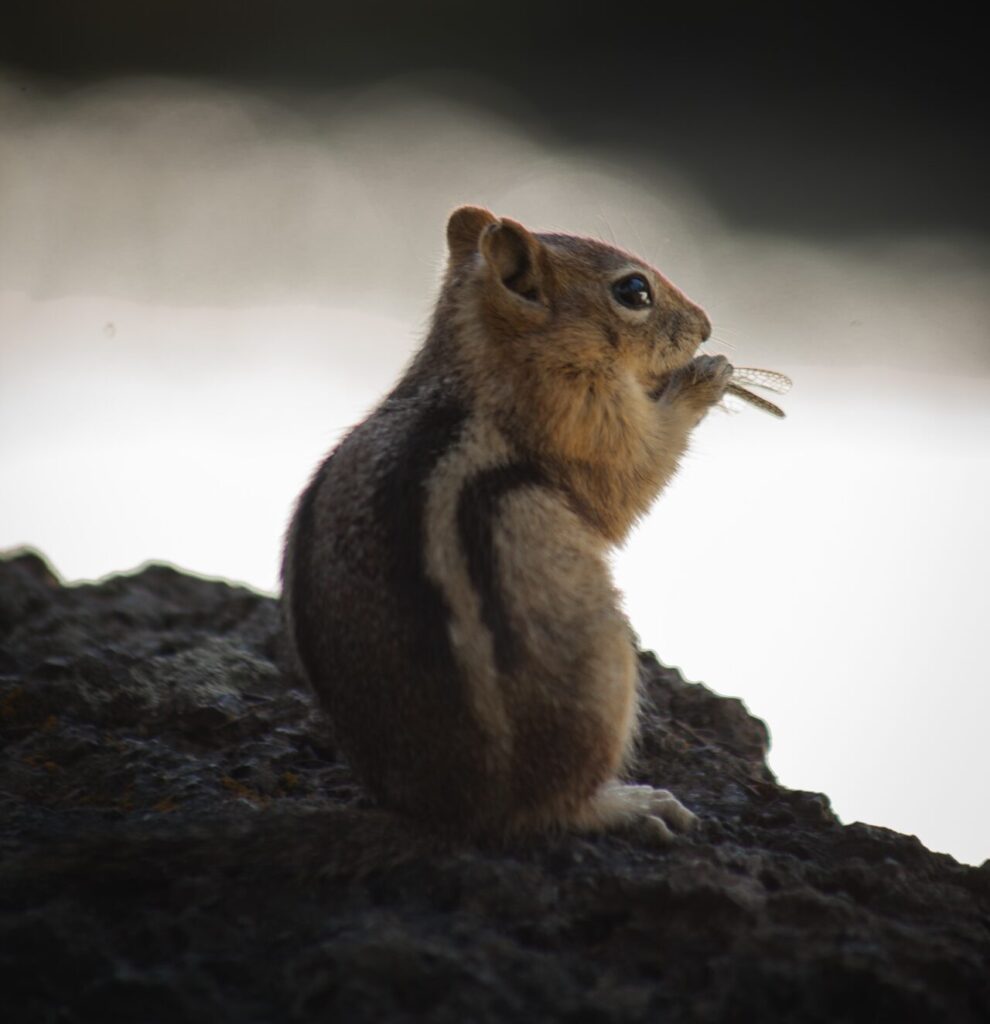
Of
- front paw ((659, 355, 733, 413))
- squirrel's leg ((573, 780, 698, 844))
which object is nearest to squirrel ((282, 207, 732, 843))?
squirrel's leg ((573, 780, 698, 844))

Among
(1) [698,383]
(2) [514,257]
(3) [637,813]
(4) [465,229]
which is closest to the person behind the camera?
(3) [637,813]

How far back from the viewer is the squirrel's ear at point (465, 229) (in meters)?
2.80

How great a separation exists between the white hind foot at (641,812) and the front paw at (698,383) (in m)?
0.83

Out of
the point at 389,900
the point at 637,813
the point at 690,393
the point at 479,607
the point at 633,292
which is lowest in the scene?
the point at 389,900

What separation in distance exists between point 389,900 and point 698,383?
4.11 feet

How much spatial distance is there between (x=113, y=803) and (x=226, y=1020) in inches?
26.8

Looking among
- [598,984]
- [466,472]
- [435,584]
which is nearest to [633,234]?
[466,472]

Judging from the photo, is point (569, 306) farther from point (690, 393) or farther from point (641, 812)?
point (641, 812)

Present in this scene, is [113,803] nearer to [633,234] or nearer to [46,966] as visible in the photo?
[46,966]

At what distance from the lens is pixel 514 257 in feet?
8.30

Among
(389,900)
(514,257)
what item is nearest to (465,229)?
(514,257)

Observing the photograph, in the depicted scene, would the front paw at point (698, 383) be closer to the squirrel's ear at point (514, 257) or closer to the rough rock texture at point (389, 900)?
the squirrel's ear at point (514, 257)

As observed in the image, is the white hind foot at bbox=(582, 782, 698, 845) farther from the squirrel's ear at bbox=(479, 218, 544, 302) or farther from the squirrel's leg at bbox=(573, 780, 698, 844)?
the squirrel's ear at bbox=(479, 218, 544, 302)

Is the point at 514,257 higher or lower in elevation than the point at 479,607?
higher
